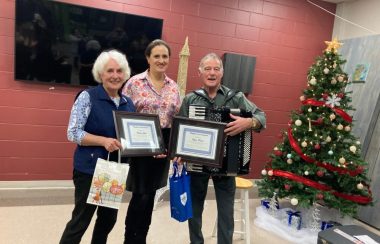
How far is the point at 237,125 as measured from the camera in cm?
199

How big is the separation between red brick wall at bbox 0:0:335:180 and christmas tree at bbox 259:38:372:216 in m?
1.15

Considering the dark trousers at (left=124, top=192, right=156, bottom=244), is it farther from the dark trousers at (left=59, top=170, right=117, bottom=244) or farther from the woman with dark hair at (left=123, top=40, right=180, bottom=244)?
the dark trousers at (left=59, top=170, right=117, bottom=244)

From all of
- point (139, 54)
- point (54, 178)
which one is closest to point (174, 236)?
point (54, 178)

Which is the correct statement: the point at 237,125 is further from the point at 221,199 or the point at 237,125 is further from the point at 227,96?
the point at 221,199

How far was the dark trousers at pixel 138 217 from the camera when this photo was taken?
6.79 ft

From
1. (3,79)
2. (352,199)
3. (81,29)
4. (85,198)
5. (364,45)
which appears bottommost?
(352,199)

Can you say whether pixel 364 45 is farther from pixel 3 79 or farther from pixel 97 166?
pixel 3 79

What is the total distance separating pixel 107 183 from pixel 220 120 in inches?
31.0

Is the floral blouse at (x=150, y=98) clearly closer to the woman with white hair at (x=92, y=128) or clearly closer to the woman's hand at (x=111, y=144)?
the woman with white hair at (x=92, y=128)

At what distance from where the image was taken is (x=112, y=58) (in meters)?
1.80

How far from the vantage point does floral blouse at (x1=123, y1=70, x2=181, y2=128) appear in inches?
79.1

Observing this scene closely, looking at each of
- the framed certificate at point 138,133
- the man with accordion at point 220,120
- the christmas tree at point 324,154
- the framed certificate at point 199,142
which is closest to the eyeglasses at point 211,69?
the man with accordion at point 220,120

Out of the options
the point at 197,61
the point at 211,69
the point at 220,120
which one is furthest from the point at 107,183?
the point at 197,61

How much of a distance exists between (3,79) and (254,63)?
284 centimetres
